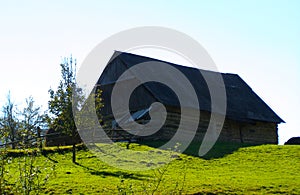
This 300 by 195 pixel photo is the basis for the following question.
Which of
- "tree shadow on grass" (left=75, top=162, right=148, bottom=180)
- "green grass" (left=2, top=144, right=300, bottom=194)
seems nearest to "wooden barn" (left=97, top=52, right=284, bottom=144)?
"green grass" (left=2, top=144, right=300, bottom=194)

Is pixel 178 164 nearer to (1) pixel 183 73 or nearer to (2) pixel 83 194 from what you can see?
(2) pixel 83 194

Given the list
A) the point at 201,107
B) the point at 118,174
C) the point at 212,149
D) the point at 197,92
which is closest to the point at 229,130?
the point at 197,92

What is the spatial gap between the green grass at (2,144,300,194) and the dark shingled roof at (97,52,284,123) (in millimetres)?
5455

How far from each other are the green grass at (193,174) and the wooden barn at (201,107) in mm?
4453

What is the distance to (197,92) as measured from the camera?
3456 centimetres

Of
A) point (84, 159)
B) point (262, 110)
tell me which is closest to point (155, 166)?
point (84, 159)

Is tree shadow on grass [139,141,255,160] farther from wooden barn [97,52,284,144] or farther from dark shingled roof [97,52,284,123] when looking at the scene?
dark shingled roof [97,52,284,123]

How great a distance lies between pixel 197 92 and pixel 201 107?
98.9 inches

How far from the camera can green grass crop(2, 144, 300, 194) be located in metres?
16.1

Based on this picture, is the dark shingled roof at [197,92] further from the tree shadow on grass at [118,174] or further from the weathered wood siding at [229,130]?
the tree shadow on grass at [118,174]

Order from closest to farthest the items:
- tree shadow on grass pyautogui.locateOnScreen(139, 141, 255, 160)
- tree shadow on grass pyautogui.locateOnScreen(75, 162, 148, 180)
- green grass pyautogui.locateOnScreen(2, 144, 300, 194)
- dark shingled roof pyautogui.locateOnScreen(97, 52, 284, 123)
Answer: green grass pyautogui.locateOnScreen(2, 144, 300, 194) → tree shadow on grass pyautogui.locateOnScreen(75, 162, 148, 180) → tree shadow on grass pyautogui.locateOnScreen(139, 141, 255, 160) → dark shingled roof pyautogui.locateOnScreen(97, 52, 284, 123)

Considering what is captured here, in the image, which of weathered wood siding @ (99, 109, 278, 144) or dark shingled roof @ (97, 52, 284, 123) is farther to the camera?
dark shingled roof @ (97, 52, 284, 123)

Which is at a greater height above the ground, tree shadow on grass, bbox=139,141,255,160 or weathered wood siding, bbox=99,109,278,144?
weathered wood siding, bbox=99,109,278,144

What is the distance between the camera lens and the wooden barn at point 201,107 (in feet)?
101
